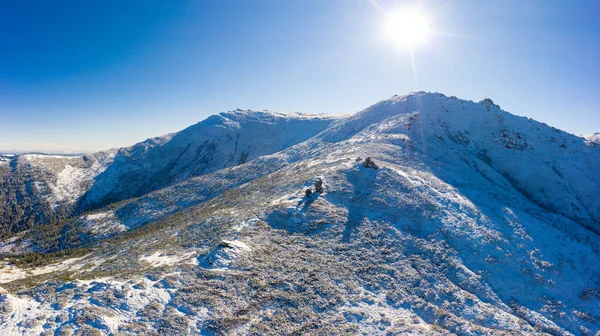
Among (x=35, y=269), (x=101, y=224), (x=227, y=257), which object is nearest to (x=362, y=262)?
(x=227, y=257)

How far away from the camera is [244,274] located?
1980cm

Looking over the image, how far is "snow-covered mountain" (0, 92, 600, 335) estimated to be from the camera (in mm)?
16328

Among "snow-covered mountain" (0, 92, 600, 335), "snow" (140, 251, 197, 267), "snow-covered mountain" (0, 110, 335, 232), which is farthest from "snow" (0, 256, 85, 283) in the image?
"snow-covered mountain" (0, 110, 335, 232)

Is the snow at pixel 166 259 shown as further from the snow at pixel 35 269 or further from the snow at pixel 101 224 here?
the snow at pixel 101 224

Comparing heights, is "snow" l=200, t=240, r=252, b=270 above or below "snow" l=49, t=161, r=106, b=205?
above

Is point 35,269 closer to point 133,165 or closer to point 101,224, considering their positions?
point 101,224

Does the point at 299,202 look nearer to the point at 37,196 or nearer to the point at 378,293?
the point at 378,293

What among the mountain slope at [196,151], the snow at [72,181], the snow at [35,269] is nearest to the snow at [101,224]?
the snow at [35,269]

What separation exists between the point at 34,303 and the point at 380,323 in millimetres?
20413

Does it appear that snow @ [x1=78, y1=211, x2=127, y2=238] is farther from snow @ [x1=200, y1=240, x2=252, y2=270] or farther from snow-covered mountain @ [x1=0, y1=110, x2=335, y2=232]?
snow-covered mountain @ [x1=0, y1=110, x2=335, y2=232]

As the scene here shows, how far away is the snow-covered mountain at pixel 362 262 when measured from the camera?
53.6 feet

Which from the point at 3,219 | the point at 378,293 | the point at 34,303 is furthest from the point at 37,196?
the point at 378,293

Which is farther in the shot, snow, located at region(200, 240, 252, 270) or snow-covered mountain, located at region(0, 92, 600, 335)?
snow, located at region(200, 240, 252, 270)

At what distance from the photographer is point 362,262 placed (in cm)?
2381
